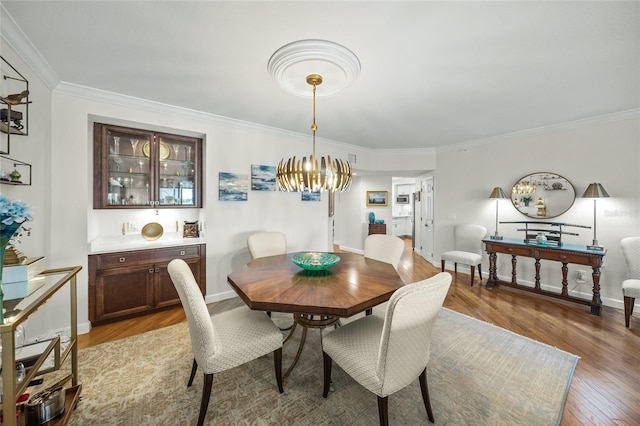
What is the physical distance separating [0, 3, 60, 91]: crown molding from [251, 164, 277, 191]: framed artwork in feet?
6.82

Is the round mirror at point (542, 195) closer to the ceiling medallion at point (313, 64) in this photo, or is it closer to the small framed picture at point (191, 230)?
the ceiling medallion at point (313, 64)

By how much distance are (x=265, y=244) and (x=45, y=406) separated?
202 centimetres

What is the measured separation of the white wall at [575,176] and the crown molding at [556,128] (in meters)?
0.01

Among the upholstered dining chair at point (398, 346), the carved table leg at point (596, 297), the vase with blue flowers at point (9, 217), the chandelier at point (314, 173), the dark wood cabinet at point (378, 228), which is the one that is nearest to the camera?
the vase with blue flowers at point (9, 217)

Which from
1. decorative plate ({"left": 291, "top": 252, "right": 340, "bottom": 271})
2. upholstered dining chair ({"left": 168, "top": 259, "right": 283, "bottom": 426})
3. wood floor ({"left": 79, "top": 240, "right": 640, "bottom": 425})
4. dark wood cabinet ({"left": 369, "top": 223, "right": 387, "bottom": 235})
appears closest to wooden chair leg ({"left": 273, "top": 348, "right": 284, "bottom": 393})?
upholstered dining chair ({"left": 168, "top": 259, "right": 283, "bottom": 426})

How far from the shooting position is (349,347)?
59.1 inches

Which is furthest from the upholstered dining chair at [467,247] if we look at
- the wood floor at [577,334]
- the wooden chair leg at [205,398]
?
the wooden chair leg at [205,398]

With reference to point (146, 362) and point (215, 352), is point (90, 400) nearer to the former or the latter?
point (146, 362)

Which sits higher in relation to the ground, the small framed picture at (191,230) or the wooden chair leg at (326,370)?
the small framed picture at (191,230)

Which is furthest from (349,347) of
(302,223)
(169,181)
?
(169,181)

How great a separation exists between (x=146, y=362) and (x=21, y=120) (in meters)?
2.13

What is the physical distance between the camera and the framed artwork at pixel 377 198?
267 inches

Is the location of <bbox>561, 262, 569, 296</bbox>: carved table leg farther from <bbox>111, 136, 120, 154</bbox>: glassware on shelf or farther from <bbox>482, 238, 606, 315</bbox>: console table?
<bbox>111, 136, 120, 154</bbox>: glassware on shelf

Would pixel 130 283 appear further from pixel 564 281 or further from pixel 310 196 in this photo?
pixel 564 281
